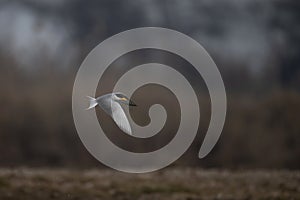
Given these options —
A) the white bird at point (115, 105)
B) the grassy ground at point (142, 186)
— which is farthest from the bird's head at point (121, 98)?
the grassy ground at point (142, 186)

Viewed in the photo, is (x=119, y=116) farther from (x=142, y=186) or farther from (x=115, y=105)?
(x=142, y=186)

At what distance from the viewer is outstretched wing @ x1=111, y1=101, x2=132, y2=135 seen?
5715mm

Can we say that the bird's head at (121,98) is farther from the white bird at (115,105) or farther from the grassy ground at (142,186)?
the grassy ground at (142,186)

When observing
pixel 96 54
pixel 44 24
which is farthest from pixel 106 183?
pixel 44 24

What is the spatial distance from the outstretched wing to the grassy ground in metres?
3.80

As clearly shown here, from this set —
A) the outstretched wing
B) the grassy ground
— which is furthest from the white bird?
the grassy ground

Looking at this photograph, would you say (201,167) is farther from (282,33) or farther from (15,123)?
(282,33)

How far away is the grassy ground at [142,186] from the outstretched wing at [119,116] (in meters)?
3.80

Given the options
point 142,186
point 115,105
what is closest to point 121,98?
point 115,105

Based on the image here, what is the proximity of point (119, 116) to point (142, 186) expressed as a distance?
14.6 feet

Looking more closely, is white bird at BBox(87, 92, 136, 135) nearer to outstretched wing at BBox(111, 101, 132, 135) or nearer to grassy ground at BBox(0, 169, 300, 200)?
outstretched wing at BBox(111, 101, 132, 135)

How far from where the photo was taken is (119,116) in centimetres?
588

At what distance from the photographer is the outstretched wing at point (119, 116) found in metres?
5.71

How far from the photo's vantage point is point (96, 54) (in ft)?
50.4
